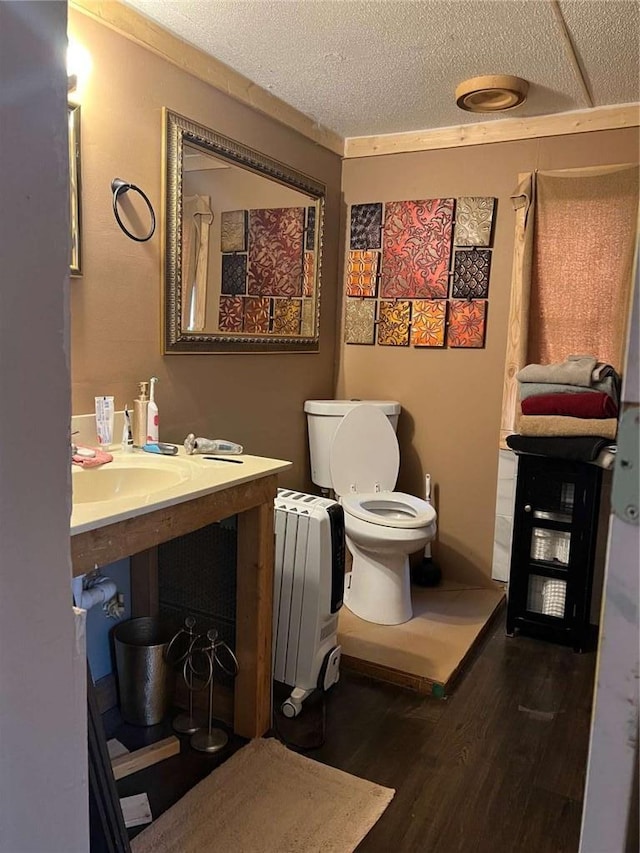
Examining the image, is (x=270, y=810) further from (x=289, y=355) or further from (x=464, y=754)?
(x=289, y=355)

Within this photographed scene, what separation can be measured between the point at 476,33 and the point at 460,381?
1.48 metres

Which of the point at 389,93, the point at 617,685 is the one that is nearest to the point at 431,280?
the point at 389,93

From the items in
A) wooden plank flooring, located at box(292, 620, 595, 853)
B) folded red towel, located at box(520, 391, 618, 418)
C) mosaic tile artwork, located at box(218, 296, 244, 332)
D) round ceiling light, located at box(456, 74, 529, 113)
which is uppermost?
round ceiling light, located at box(456, 74, 529, 113)

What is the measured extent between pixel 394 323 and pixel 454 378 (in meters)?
0.40

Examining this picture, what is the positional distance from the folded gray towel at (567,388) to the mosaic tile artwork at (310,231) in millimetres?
1150

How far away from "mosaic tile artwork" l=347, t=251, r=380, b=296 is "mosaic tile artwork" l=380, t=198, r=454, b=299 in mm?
46

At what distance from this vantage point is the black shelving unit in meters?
2.58

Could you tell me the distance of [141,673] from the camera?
2029mm

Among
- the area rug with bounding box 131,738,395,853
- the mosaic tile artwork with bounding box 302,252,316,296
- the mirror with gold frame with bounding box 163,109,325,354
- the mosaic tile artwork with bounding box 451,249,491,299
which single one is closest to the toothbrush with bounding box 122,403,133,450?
the mirror with gold frame with bounding box 163,109,325,354

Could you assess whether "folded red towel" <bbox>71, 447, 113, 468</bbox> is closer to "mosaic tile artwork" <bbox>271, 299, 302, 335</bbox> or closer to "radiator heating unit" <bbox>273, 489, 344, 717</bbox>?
"radiator heating unit" <bbox>273, 489, 344, 717</bbox>

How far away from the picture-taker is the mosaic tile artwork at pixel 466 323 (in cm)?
304

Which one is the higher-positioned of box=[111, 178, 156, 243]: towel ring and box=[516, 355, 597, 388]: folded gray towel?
box=[111, 178, 156, 243]: towel ring

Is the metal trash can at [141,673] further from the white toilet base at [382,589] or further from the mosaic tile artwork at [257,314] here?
the mosaic tile artwork at [257,314]

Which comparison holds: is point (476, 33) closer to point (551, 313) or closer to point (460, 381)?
point (551, 313)
